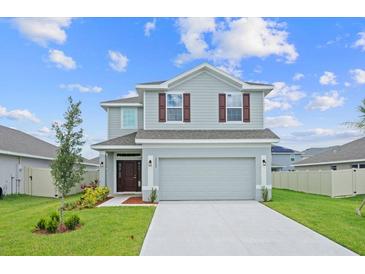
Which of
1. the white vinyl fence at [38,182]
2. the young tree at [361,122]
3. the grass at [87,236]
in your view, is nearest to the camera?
the grass at [87,236]

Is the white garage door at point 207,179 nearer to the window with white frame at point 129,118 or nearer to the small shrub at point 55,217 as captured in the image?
the window with white frame at point 129,118

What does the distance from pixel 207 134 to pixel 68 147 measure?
27.1 ft

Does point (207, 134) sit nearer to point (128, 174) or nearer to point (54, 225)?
point (128, 174)

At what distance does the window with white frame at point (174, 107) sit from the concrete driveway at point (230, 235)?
583cm

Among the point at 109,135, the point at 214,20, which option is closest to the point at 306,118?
the point at 214,20

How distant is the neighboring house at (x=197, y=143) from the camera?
1623cm

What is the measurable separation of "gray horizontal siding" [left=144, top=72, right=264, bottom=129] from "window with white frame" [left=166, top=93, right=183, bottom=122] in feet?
1.02

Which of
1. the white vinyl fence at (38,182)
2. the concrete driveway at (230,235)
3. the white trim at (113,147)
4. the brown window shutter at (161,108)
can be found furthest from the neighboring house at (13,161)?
the concrete driveway at (230,235)

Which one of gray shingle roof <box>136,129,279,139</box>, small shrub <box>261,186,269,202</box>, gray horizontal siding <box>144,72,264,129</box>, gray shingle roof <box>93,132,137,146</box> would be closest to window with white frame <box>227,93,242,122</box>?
gray horizontal siding <box>144,72,264,129</box>

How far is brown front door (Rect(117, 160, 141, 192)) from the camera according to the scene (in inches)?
773

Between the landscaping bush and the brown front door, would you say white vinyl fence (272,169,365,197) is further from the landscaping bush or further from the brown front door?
the landscaping bush

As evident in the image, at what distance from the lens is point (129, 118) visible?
20.6 meters

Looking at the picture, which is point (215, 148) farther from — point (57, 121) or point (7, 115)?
point (7, 115)

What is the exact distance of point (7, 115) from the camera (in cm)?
2408
